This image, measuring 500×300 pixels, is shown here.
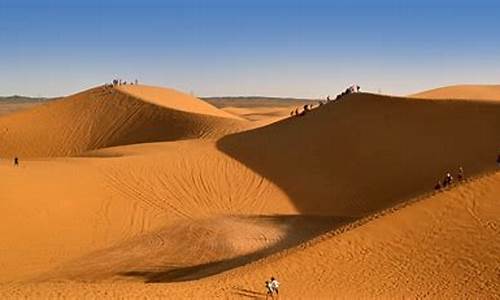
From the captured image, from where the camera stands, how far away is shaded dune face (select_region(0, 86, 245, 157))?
44156 mm

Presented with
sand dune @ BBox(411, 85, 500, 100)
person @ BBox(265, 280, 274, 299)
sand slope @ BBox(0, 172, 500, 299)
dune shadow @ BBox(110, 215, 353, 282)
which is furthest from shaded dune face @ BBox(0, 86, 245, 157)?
person @ BBox(265, 280, 274, 299)

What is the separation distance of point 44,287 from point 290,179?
14.3 metres

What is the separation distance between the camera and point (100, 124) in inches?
1896

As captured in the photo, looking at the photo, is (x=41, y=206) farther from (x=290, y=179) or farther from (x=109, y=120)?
(x=109, y=120)

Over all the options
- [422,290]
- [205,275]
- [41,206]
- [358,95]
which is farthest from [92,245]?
[358,95]

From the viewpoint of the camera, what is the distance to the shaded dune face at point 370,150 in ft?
79.0

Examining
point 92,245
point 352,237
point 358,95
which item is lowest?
point 92,245

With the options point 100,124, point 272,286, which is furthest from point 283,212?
point 100,124

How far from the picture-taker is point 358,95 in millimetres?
32562

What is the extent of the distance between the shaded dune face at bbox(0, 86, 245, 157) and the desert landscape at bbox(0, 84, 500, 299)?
12.3 metres

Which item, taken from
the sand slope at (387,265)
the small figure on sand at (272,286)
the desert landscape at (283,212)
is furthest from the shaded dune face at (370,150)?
the small figure on sand at (272,286)

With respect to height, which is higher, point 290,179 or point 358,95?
point 358,95

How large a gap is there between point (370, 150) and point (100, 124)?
87.4 feet

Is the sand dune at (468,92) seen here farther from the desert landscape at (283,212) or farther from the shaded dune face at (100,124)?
the shaded dune face at (100,124)
